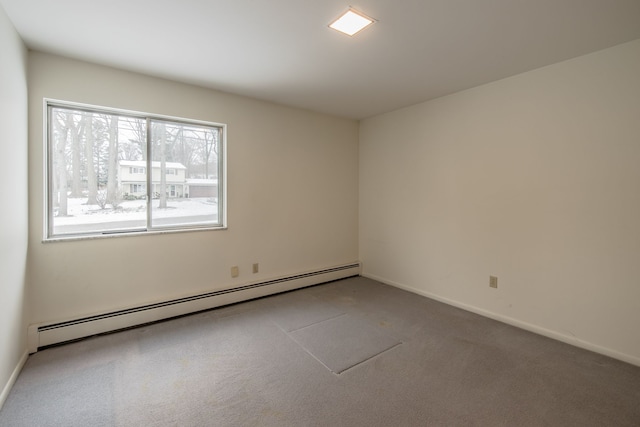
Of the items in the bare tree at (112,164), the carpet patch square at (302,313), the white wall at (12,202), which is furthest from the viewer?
the carpet patch square at (302,313)

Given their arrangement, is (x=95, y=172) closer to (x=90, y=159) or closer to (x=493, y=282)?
(x=90, y=159)

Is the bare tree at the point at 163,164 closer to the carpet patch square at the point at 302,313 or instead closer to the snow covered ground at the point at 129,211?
the snow covered ground at the point at 129,211

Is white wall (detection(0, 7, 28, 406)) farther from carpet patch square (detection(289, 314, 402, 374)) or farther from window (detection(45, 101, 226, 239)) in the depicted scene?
carpet patch square (detection(289, 314, 402, 374))

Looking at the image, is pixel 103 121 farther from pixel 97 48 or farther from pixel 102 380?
pixel 102 380

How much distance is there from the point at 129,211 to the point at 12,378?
4.80ft

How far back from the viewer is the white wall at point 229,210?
2.44m

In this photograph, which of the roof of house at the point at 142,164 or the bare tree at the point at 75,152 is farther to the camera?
the roof of house at the point at 142,164

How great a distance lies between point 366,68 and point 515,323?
9.28ft

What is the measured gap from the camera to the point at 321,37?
7.11ft

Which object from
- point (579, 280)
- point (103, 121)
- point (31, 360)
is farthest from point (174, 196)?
point (579, 280)

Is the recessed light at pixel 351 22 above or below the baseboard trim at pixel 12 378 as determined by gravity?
above

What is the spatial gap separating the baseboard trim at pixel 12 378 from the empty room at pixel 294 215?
0.03m

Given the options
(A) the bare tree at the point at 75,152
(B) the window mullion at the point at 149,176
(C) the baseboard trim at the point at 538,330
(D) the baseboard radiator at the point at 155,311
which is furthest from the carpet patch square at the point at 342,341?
(A) the bare tree at the point at 75,152

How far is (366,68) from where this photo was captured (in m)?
2.69
